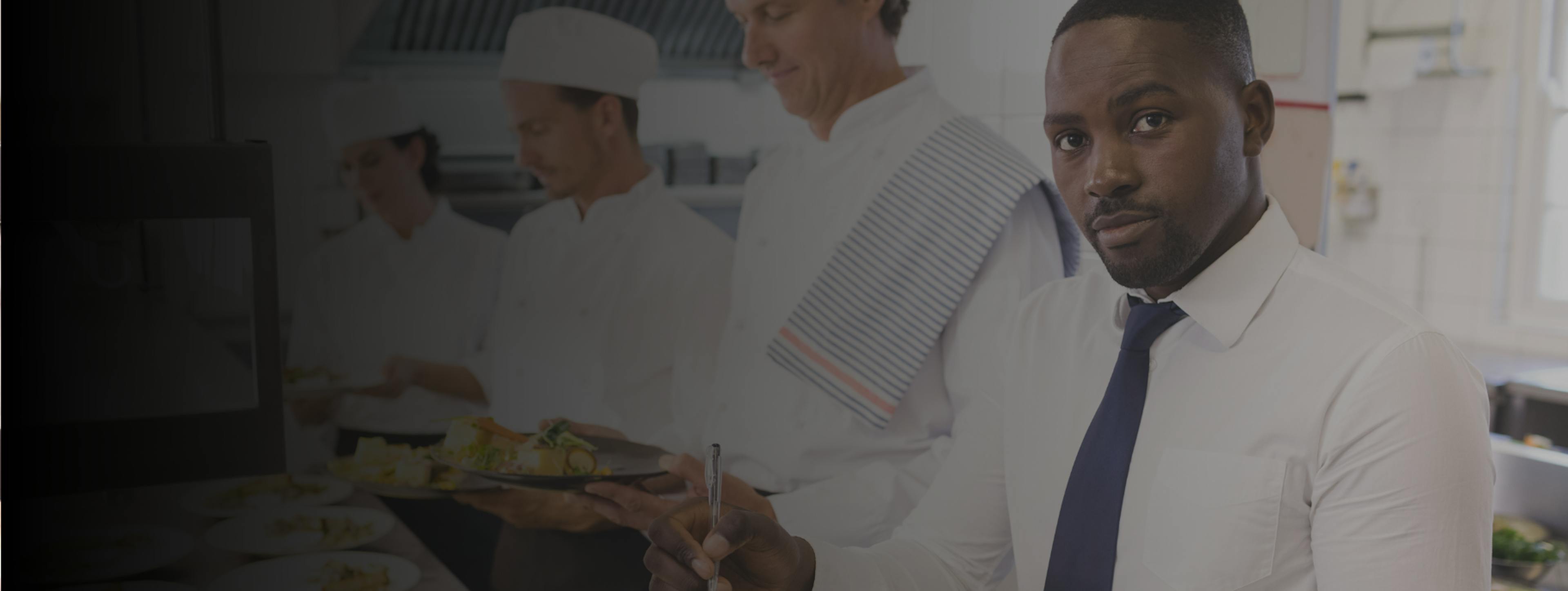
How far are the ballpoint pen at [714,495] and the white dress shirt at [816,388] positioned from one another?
0.06 metres

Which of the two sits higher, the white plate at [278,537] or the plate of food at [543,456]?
the plate of food at [543,456]

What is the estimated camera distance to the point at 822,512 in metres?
1.30

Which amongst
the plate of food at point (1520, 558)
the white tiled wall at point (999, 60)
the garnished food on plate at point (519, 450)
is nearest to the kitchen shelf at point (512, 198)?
the garnished food on plate at point (519, 450)

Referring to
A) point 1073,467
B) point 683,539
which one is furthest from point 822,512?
point 1073,467

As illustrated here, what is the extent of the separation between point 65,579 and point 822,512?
79cm

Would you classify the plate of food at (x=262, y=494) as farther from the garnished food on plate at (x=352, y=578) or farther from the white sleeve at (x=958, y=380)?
the white sleeve at (x=958, y=380)

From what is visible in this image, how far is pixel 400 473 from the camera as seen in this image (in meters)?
1.17

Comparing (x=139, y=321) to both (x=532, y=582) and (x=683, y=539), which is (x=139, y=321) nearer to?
(x=532, y=582)

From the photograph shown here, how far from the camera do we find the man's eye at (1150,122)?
1209 mm

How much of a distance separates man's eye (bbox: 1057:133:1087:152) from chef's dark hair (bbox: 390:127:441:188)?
0.71 m

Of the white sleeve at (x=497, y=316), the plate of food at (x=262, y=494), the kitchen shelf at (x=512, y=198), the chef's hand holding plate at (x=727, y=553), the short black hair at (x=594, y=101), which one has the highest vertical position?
the short black hair at (x=594, y=101)

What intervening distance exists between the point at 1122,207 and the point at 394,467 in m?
0.86

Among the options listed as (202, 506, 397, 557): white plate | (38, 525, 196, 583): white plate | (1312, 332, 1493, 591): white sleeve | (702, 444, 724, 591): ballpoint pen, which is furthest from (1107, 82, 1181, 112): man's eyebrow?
(38, 525, 196, 583): white plate

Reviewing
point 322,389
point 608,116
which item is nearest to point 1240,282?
point 608,116
